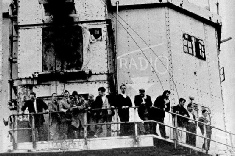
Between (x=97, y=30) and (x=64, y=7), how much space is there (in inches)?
61.2

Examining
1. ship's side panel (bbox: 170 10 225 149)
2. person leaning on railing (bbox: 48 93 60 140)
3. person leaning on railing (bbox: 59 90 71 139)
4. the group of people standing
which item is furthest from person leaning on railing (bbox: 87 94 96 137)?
ship's side panel (bbox: 170 10 225 149)

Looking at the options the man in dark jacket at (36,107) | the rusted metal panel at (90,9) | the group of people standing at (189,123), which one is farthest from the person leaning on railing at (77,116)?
the rusted metal panel at (90,9)

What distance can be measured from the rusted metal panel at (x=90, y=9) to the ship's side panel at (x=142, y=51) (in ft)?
5.10

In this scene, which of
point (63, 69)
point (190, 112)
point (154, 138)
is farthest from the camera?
point (63, 69)

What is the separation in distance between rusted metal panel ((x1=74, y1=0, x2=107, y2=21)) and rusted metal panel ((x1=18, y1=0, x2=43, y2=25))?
1505 millimetres

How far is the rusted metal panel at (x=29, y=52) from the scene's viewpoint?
23.3m

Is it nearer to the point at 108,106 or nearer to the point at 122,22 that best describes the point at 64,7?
the point at 122,22

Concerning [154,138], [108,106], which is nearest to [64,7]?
[108,106]

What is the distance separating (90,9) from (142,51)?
2.81 meters

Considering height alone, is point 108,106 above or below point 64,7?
below

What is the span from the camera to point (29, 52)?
23.5m

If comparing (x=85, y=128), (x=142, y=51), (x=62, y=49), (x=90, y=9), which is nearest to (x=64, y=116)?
(x=85, y=128)

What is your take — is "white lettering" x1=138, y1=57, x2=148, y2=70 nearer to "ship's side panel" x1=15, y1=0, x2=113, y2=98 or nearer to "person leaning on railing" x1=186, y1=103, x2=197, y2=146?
"ship's side panel" x1=15, y1=0, x2=113, y2=98

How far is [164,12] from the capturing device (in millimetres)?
25625
